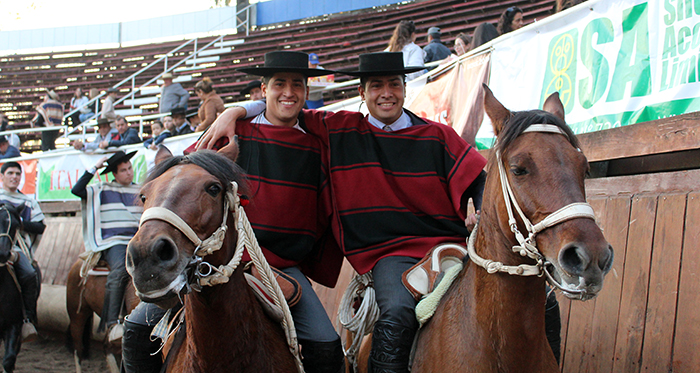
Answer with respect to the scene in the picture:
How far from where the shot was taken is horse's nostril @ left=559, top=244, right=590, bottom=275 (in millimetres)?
1748

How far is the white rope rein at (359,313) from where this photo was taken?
298 centimetres

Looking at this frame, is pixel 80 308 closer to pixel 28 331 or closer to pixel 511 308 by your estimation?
pixel 28 331

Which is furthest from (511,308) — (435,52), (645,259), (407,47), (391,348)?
(435,52)

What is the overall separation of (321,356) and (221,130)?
1372mm

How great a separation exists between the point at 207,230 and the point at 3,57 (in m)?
31.1

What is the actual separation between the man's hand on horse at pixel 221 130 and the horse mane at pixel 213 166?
0.57m

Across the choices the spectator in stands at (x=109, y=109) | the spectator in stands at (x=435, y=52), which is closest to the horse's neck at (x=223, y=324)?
the spectator in stands at (x=435, y=52)

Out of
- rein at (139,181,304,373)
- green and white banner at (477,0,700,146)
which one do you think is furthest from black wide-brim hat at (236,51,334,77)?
green and white banner at (477,0,700,146)

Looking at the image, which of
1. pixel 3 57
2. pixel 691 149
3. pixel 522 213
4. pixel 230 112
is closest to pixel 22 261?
pixel 230 112

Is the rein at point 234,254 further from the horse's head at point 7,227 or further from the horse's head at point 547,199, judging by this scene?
the horse's head at point 7,227

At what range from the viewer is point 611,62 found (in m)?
3.74

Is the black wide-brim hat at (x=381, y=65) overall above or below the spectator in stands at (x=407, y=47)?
below

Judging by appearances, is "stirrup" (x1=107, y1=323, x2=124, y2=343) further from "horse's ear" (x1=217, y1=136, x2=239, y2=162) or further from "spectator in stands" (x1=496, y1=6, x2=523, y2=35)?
"spectator in stands" (x1=496, y1=6, x2=523, y2=35)

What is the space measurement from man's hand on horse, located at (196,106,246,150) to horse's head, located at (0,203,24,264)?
416 centimetres
